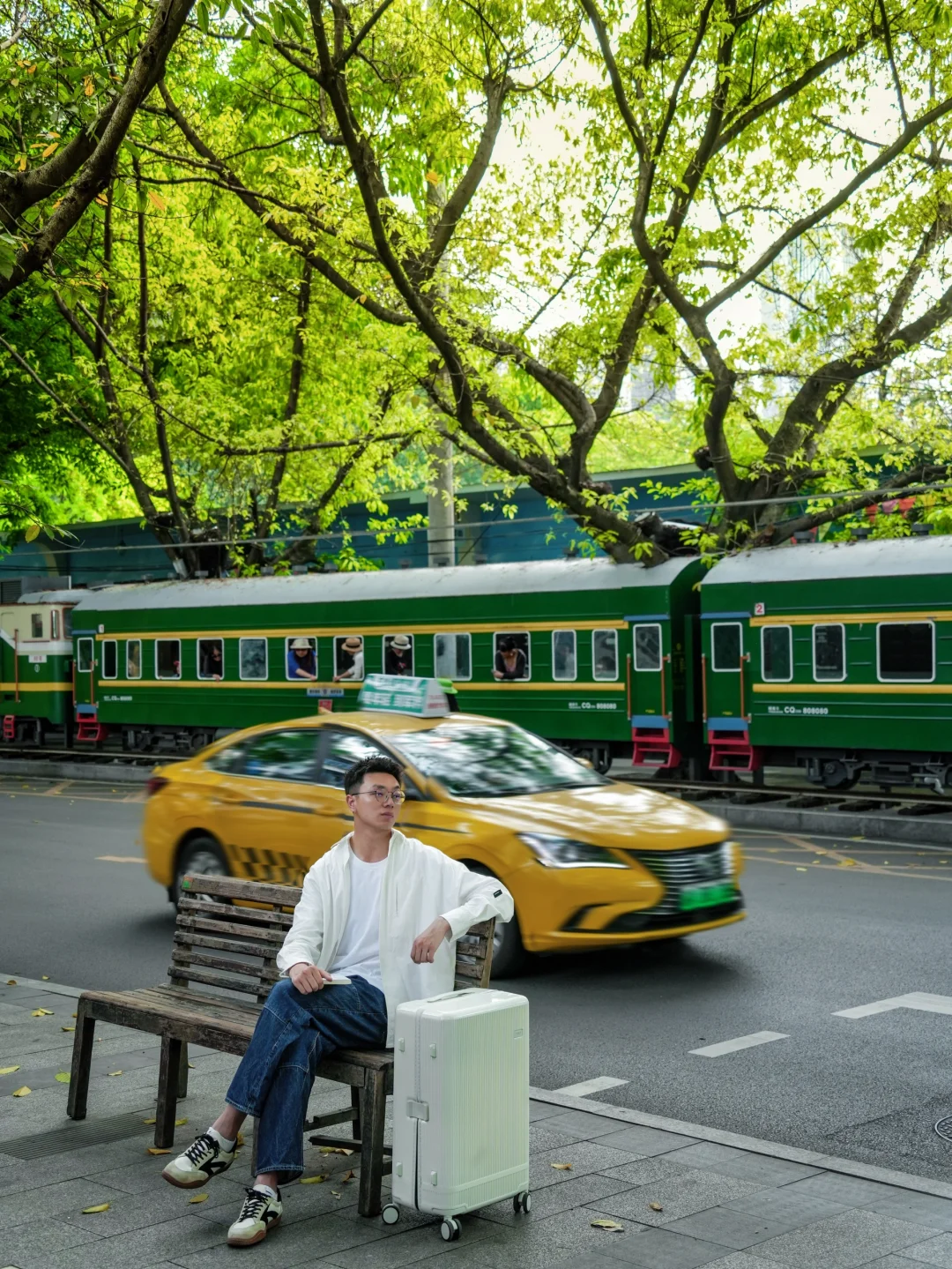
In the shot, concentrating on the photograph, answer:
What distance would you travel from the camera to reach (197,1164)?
5.21 meters

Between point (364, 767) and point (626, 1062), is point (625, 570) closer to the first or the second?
point (626, 1062)

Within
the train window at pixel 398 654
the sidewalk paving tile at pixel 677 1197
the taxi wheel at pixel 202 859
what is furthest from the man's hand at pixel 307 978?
the train window at pixel 398 654

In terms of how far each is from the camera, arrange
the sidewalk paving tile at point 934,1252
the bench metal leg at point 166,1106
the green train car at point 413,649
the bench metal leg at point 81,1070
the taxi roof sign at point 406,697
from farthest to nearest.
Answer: the green train car at point 413,649
the taxi roof sign at point 406,697
the bench metal leg at point 81,1070
the bench metal leg at point 166,1106
the sidewalk paving tile at point 934,1252

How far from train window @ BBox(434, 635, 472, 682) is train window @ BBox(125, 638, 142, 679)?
7722mm

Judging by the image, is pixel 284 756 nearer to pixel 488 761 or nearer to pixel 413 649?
pixel 488 761

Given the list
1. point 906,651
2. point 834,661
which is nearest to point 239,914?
point 906,651

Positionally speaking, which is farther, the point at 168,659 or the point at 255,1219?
the point at 168,659

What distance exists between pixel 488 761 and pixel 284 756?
1.47 m

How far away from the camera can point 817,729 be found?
19.9 m

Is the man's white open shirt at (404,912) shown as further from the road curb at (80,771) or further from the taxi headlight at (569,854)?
the road curb at (80,771)

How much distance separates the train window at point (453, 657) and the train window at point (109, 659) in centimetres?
854

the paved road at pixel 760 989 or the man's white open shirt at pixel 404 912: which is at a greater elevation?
the man's white open shirt at pixel 404 912

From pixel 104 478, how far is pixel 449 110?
16.6m

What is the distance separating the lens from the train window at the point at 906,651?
61.5 ft
